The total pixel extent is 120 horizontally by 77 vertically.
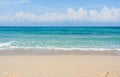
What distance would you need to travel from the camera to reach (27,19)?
531 inches

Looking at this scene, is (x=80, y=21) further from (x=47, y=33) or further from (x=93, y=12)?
(x=47, y=33)

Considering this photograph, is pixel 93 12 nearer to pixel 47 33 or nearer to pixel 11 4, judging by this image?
pixel 47 33

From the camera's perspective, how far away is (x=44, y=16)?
13.7 metres

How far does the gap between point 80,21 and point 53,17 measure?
4.14ft
